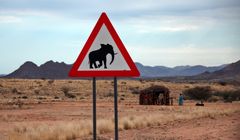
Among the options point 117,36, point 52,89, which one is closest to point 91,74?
point 117,36

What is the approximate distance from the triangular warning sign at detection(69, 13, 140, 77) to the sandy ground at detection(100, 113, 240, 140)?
7.12 metres

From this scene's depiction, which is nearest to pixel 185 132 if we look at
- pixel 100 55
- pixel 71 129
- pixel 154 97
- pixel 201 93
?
pixel 71 129

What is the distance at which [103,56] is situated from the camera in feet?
28.5

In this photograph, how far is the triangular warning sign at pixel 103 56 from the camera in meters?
8.71

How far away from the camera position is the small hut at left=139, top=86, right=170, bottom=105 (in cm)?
4494

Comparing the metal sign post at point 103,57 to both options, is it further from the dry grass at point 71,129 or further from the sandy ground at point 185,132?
the dry grass at point 71,129

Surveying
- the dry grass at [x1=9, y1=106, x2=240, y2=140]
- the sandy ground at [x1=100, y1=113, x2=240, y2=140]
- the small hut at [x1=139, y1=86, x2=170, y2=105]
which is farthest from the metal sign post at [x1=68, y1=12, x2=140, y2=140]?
the small hut at [x1=139, y1=86, x2=170, y2=105]

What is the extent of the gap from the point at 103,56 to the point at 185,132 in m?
10.3

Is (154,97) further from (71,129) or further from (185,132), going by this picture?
(71,129)

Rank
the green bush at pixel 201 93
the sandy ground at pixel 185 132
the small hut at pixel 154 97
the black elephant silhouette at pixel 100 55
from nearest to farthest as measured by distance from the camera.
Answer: the black elephant silhouette at pixel 100 55 → the sandy ground at pixel 185 132 → the small hut at pixel 154 97 → the green bush at pixel 201 93

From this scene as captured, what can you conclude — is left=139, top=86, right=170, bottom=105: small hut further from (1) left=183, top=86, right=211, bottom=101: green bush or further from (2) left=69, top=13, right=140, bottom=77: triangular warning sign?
(2) left=69, top=13, right=140, bottom=77: triangular warning sign

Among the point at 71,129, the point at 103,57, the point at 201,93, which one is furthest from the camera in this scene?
the point at 201,93

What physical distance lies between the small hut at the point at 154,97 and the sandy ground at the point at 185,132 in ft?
76.4

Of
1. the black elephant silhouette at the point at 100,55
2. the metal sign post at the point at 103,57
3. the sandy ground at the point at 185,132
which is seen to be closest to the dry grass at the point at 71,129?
the sandy ground at the point at 185,132
